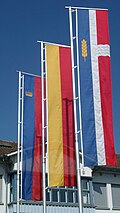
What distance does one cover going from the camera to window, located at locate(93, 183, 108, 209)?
91.5 feet

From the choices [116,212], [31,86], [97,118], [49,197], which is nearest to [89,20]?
[97,118]

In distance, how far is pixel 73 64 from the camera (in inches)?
606

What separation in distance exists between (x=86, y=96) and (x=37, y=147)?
5517 mm

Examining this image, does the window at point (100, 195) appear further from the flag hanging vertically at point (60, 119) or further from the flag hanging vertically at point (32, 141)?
the flag hanging vertically at point (60, 119)

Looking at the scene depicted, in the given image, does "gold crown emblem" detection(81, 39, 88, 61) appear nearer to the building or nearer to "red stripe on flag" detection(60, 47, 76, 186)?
"red stripe on flag" detection(60, 47, 76, 186)

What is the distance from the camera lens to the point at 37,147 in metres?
19.3

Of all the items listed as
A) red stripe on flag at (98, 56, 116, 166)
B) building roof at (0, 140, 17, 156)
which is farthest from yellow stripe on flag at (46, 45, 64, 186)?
building roof at (0, 140, 17, 156)

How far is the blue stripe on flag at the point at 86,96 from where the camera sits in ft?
46.4

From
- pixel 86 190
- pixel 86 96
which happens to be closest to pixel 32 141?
pixel 86 96

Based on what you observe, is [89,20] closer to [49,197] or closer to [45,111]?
[45,111]

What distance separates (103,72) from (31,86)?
5795 mm

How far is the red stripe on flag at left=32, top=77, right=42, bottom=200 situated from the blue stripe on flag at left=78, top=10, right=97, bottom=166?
204 inches

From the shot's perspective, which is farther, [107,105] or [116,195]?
[116,195]

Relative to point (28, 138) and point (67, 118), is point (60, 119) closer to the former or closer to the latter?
point (67, 118)
